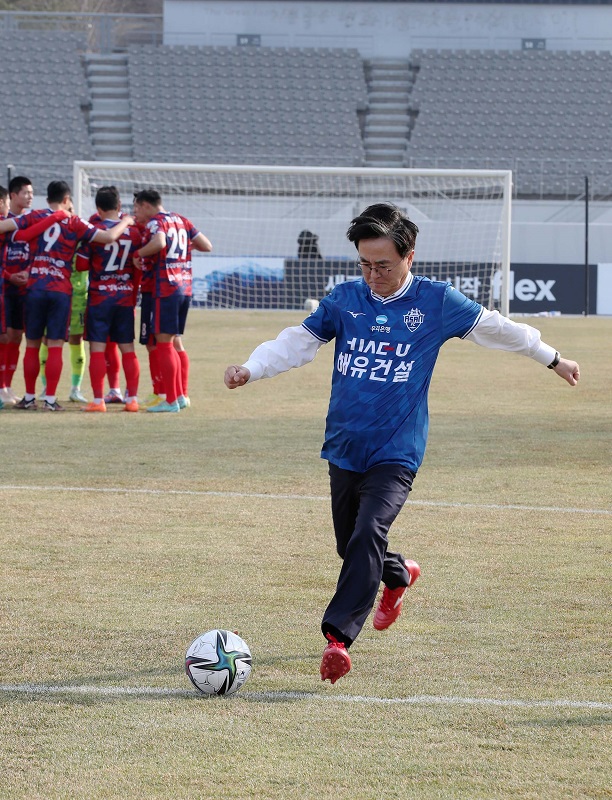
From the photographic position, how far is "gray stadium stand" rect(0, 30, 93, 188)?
33031 mm

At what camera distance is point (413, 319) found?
424cm

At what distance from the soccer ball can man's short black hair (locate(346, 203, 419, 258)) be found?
1438 mm

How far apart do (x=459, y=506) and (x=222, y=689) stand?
11.3 ft

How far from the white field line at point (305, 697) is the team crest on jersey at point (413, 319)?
1.30 meters

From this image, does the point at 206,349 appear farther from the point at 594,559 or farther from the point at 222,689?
the point at 222,689

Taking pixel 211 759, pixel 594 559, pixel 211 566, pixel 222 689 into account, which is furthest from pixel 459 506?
pixel 211 759

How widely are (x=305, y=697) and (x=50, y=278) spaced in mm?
7787

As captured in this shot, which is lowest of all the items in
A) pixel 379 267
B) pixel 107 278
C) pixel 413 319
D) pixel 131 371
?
pixel 131 371

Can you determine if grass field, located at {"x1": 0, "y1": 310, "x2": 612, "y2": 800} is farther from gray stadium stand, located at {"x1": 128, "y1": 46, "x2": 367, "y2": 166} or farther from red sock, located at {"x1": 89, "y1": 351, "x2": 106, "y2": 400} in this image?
gray stadium stand, located at {"x1": 128, "y1": 46, "x2": 367, "y2": 166}


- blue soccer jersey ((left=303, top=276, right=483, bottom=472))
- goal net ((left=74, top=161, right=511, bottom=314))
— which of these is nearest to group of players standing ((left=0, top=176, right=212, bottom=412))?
blue soccer jersey ((left=303, top=276, right=483, bottom=472))

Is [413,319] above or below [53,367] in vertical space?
above

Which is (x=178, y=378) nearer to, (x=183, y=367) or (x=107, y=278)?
(x=183, y=367)

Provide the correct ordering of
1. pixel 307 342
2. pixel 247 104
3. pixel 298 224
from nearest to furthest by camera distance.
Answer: pixel 307 342, pixel 298 224, pixel 247 104

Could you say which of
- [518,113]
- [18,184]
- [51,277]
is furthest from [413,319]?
[518,113]
